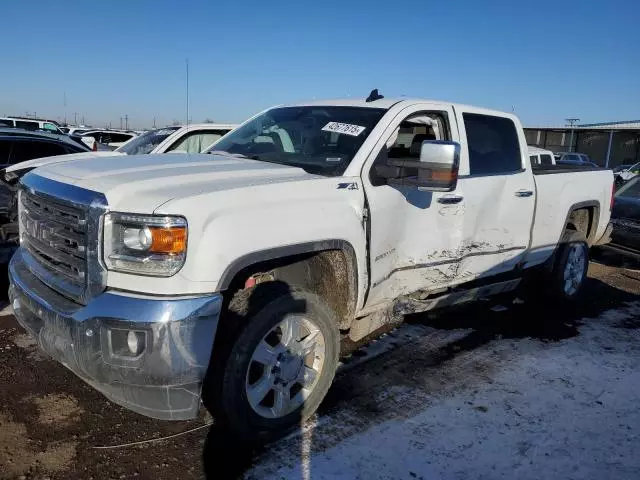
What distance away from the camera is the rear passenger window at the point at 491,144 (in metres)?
4.66

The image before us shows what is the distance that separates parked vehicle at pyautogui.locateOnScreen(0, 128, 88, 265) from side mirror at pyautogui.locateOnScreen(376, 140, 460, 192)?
3864 millimetres

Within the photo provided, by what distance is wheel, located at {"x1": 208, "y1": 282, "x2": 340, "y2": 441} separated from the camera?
9.77 ft

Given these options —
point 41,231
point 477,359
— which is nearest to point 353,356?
point 477,359

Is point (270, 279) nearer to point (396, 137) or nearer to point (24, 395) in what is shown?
point (396, 137)

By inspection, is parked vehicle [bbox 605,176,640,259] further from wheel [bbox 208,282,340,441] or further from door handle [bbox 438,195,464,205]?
wheel [bbox 208,282,340,441]

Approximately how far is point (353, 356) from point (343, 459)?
1.50 metres

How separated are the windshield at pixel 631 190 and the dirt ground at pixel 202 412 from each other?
3832mm

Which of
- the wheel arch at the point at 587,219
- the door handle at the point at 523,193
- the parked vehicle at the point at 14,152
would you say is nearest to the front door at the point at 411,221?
the door handle at the point at 523,193

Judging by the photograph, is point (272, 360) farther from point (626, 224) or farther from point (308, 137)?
point (626, 224)

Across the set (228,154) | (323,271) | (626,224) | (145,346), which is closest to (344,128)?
(228,154)

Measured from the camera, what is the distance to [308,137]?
418 centimetres

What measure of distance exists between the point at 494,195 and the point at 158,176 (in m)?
2.84

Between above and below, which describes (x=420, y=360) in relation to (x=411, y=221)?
below

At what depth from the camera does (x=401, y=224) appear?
3.83 meters
